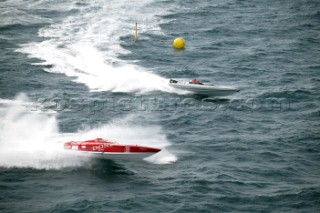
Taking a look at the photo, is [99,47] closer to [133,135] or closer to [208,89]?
[208,89]

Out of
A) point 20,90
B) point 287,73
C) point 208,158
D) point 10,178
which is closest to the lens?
point 10,178

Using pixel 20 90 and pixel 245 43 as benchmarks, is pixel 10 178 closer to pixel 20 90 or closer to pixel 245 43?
pixel 20 90

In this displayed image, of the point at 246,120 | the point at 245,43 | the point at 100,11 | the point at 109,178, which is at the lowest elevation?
the point at 109,178

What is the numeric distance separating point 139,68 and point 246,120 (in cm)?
1973

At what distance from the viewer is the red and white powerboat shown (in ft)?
151

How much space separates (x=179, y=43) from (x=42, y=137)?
107 feet

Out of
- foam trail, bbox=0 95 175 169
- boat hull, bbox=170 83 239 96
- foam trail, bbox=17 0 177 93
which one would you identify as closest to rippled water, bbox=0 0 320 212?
foam trail, bbox=0 95 175 169

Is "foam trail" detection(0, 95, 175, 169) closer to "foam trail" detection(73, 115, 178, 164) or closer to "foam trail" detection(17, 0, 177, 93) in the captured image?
"foam trail" detection(73, 115, 178, 164)

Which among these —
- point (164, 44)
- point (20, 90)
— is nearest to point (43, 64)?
point (20, 90)

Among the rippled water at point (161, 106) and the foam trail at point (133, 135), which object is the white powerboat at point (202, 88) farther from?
the foam trail at point (133, 135)

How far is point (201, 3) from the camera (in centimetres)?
10300

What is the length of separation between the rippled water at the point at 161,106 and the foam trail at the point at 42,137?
16 cm

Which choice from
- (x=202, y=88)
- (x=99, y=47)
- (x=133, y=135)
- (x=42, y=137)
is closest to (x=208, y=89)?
(x=202, y=88)

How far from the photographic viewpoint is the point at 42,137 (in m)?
52.0
